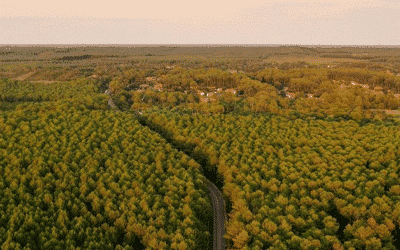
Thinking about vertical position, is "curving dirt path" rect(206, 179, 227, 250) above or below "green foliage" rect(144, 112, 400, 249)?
below

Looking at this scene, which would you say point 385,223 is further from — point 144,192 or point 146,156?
point 146,156

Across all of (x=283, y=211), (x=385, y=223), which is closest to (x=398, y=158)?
(x=385, y=223)

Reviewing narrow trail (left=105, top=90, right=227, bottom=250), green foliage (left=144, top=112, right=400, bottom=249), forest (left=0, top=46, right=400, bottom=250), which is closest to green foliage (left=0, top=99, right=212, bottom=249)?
forest (left=0, top=46, right=400, bottom=250)

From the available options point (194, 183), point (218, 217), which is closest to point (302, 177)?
point (218, 217)

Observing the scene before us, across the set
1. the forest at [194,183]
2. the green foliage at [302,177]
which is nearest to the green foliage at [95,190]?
the forest at [194,183]

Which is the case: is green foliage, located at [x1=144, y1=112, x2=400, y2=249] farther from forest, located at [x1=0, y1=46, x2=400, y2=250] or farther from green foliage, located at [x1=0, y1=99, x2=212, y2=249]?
green foliage, located at [x1=0, y1=99, x2=212, y2=249]

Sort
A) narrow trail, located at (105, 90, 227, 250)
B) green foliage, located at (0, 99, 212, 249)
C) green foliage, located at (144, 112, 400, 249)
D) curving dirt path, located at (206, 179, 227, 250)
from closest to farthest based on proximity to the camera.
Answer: green foliage, located at (0, 99, 212, 249)
green foliage, located at (144, 112, 400, 249)
curving dirt path, located at (206, 179, 227, 250)
narrow trail, located at (105, 90, 227, 250)

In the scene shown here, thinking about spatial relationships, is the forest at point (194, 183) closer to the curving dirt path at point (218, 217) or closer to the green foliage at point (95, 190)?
the green foliage at point (95, 190)

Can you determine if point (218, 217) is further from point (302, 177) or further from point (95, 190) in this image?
point (95, 190)

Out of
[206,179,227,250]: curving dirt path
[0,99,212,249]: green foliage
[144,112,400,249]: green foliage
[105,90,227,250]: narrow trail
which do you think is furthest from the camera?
[105,90,227,250]: narrow trail

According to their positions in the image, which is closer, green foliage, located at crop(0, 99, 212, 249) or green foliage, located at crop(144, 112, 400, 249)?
green foliage, located at crop(0, 99, 212, 249)

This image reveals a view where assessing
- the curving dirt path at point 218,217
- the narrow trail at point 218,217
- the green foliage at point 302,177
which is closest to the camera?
the green foliage at point 302,177
